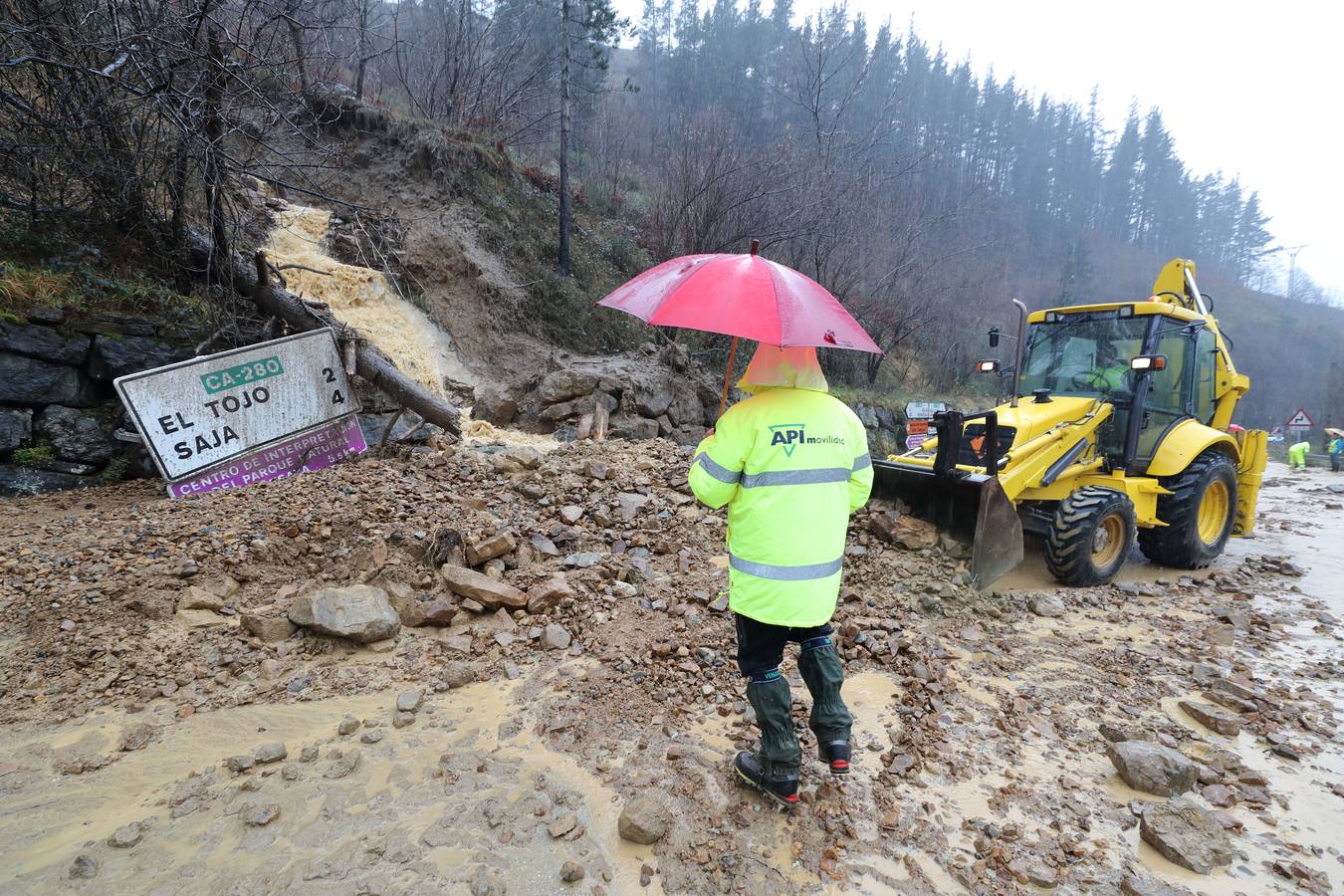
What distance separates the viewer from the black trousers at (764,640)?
7.72 feet

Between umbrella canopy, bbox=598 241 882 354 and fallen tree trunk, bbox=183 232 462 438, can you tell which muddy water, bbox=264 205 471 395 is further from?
umbrella canopy, bbox=598 241 882 354

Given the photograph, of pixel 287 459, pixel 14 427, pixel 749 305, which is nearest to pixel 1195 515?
pixel 749 305

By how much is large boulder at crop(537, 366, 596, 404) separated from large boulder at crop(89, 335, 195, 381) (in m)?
4.00

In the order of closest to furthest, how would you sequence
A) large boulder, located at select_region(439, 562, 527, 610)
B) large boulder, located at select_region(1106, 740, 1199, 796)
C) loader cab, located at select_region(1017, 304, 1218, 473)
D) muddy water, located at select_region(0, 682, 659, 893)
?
muddy water, located at select_region(0, 682, 659, 893)
large boulder, located at select_region(1106, 740, 1199, 796)
large boulder, located at select_region(439, 562, 527, 610)
loader cab, located at select_region(1017, 304, 1218, 473)

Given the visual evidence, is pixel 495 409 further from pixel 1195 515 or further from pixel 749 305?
pixel 1195 515

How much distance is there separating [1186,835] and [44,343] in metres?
A: 7.89

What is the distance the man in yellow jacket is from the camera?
224 centimetres

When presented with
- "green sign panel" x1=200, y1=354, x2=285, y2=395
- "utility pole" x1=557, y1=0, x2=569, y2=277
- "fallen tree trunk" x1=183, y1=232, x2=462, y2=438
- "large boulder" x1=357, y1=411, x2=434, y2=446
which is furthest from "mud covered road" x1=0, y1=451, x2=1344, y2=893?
"utility pole" x1=557, y1=0, x2=569, y2=277

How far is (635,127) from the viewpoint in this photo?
22.4 metres

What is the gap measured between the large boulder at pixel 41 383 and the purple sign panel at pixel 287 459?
141 cm

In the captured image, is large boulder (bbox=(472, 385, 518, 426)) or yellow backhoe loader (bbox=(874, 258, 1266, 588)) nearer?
yellow backhoe loader (bbox=(874, 258, 1266, 588))

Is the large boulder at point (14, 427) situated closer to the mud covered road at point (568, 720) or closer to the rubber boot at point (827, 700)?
the mud covered road at point (568, 720)

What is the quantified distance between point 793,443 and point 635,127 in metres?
23.2

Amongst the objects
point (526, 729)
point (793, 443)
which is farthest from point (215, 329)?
point (793, 443)
